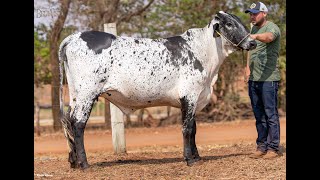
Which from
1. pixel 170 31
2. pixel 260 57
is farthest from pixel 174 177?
pixel 170 31

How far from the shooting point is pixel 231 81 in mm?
17969

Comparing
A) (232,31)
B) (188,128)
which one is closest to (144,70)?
(188,128)

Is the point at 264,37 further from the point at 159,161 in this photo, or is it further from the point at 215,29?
the point at 159,161

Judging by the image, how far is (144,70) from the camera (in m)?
9.70

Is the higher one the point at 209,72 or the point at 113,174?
the point at 209,72

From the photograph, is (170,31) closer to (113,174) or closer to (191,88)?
(191,88)

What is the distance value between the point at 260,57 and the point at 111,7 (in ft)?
27.9

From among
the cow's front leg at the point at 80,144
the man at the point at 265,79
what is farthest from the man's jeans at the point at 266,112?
the cow's front leg at the point at 80,144

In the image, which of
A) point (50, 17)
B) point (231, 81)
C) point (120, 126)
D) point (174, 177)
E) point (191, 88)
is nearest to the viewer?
point (174, 177)

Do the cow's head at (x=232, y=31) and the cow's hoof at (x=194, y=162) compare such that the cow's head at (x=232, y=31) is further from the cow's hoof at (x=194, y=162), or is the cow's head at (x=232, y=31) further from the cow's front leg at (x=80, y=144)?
the cow's front leg at (x=80, y=144)

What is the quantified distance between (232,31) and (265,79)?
3.12ft

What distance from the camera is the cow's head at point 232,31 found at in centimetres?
1009

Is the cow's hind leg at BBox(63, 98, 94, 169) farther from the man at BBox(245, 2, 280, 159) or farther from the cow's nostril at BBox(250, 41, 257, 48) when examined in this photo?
the man at BBox(245, 2, 280, 159)

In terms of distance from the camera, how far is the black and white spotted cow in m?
9.57
